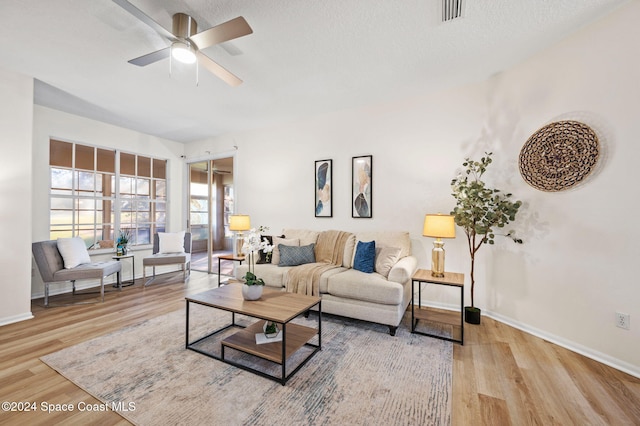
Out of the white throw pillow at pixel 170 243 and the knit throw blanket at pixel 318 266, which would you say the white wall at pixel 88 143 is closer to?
the white throw pillow at pixel 170 243

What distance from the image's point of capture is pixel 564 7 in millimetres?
2064

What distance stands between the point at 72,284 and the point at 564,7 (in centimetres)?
662

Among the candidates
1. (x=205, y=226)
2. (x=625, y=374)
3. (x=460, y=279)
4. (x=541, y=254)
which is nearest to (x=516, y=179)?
(x=541, y=254)

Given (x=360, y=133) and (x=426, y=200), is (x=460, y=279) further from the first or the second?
(x=360, y=133)

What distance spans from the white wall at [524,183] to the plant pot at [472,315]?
31cm

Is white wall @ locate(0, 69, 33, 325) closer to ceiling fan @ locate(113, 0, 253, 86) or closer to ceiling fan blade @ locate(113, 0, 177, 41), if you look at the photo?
ceiling fan @ locate(113, 0, 253, 86)

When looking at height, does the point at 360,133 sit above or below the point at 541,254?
above

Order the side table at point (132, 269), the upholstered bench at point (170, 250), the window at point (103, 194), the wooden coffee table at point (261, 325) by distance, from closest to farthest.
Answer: the wooden coffee table at point (261, 325) < the window at point (103, 194) < the side table at point (132, 269) < the upholstered bench at point (170, 250)

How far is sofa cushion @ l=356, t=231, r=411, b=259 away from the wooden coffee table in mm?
1383

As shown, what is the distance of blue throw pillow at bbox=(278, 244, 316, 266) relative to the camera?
11.8 ft

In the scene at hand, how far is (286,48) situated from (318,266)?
242cm

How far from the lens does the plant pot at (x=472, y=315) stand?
294 centimetres

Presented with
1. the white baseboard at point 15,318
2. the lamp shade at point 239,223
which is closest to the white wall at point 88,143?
the white baseboard at point 15,318

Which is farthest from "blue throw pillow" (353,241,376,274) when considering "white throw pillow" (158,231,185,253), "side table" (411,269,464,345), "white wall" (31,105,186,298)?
"white wall" (31,105,186,298)
